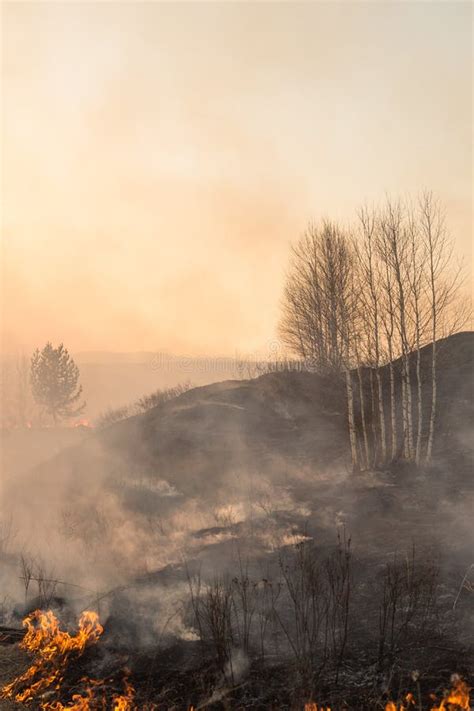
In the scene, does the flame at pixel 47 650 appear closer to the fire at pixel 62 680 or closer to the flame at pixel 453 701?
the fire at pixel 62 680

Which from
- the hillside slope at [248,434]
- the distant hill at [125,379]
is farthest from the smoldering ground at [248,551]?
the distant hill at [125,379]

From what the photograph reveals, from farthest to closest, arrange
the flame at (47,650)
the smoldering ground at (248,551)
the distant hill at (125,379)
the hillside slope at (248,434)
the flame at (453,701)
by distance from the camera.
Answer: the distant hill at (125,379)
the hillside slope at (248,434)
the flame at (47,650)
the smoldering ground at (248,551)
the flame at (453,701)

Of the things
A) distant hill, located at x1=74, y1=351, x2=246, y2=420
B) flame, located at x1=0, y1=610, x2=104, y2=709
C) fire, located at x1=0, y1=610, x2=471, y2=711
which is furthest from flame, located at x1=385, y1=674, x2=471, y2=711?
distant hill, located at x1=74, y1=351, x2=246, y2=420

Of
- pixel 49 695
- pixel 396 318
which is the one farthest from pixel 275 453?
pixel 49 695

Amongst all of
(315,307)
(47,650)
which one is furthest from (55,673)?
(315,307)

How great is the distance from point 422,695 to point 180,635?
3.80m

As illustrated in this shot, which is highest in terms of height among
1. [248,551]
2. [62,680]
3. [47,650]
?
[248,551]

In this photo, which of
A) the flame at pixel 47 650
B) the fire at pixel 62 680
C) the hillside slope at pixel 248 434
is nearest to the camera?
the fire at pixel 62 680

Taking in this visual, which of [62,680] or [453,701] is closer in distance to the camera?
[453,701]

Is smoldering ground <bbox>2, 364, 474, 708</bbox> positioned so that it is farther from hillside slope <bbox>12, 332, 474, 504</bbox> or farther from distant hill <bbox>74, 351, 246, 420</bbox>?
distant hill <bbox>74, 351, 246, 420</bbox>

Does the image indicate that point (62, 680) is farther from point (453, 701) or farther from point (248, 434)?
point (248, 434)

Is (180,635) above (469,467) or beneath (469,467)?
beneath

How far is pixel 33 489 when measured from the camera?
850 inches

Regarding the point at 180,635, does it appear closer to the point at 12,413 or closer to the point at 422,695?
the point at 422,695
